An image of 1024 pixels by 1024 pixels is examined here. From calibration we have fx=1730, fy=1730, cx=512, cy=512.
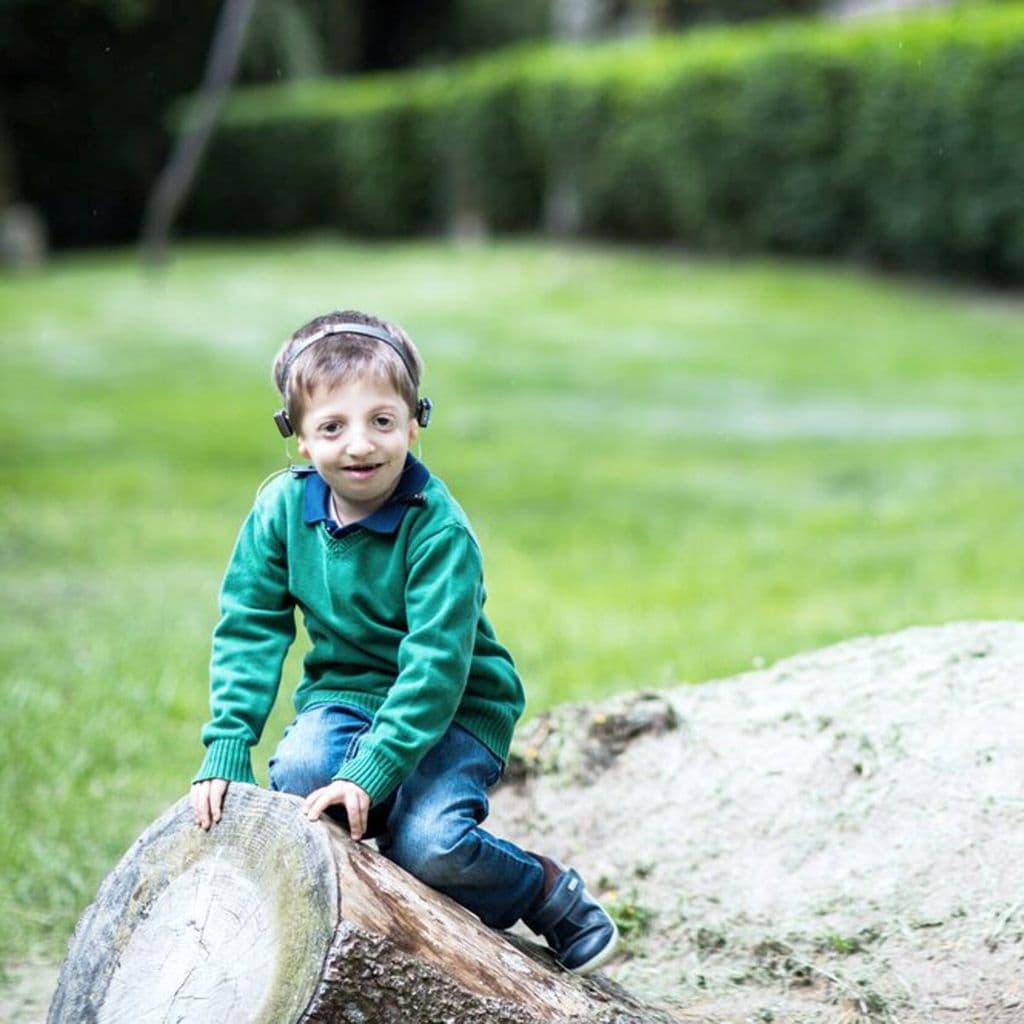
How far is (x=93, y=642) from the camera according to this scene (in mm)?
6883

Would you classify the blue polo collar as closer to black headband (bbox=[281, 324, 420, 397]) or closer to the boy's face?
the boy's face

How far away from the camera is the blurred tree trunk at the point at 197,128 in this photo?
62.6 feet

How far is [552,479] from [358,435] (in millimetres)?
7661

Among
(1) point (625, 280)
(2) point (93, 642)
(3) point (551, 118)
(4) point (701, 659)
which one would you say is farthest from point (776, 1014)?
(3) point (551, 118)

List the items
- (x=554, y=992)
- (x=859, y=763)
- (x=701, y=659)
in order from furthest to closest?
(x=701, y=659), (x=859, y=763), (x=554, y=992)

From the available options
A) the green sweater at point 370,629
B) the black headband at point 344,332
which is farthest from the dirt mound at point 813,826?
the black headband at point 344,332

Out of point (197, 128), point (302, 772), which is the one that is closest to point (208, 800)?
point (302, 772)

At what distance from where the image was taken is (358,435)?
113 inches

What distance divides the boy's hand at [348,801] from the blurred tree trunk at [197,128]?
1492 cm

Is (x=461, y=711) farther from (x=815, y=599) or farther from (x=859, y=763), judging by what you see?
(x=815, y=599)

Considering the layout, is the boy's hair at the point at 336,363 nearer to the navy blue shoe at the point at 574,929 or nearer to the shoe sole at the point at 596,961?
the navy blue shoe at the point at 574,929

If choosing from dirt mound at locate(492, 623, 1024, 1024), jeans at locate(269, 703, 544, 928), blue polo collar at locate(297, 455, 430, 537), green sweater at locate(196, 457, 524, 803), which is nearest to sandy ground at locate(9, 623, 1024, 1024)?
dirt mound at locate(492, 623, 1024, 1024)

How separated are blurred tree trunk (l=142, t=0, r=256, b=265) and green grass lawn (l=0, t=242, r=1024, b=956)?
1.96m

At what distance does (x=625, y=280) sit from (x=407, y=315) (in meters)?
2.55
